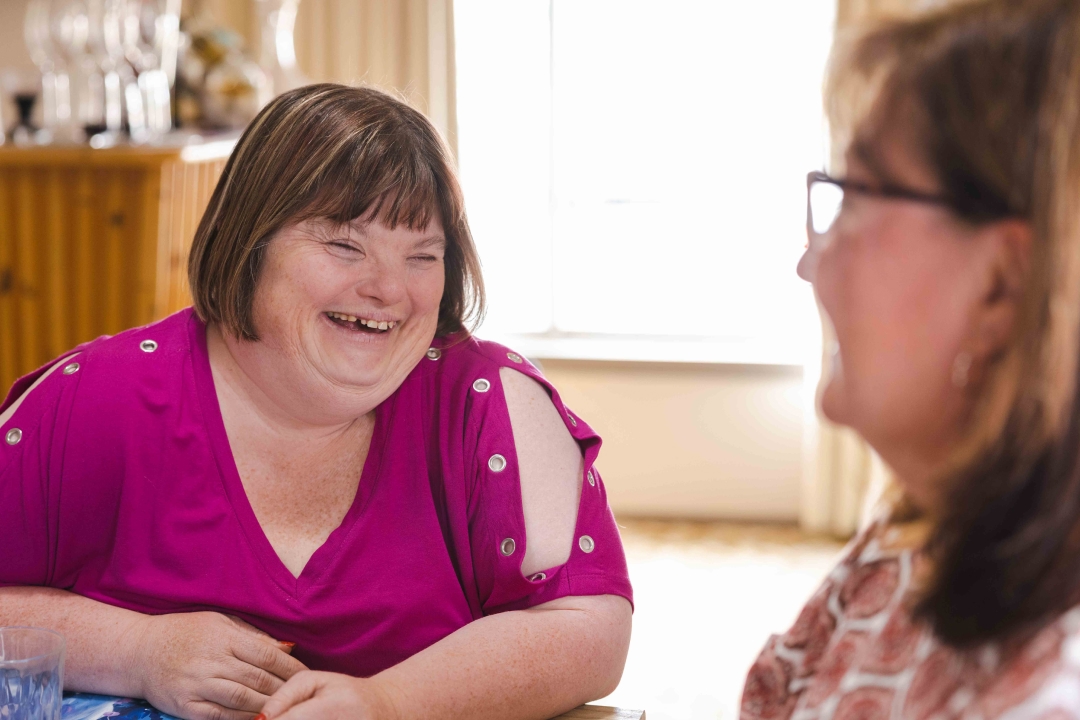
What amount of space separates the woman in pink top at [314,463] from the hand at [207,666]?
0.05 m

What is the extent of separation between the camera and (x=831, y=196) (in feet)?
2.49

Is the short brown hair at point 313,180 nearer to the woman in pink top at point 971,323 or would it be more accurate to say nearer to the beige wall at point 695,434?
the woman in pink top at point 971,323

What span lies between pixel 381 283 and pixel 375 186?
0.12 m

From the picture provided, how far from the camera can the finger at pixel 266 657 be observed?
1.17m

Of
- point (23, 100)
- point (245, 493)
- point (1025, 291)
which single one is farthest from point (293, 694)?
point (23, 100)

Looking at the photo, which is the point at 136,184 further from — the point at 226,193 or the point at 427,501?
the point at 427,501

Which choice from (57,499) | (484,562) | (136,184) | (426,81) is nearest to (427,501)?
(484,562)

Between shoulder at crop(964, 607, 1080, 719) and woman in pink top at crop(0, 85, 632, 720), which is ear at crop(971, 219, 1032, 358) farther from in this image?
→ woman in pink top at crop(0, 85, 632, 720)

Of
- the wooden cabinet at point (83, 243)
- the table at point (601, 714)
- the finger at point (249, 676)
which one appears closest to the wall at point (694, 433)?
the wooden cabinet at point (83, 243)

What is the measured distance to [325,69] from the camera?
429 centimetres

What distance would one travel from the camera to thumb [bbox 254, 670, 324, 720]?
1.05m

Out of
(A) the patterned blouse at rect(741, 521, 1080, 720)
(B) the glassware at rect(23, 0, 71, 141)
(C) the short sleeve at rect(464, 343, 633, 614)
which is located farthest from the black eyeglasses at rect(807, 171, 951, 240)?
(B) the glassware at rect(23, 0, 71, 141)

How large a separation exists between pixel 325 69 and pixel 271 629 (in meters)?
3.39

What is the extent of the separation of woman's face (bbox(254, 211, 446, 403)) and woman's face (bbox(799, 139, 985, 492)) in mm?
737
